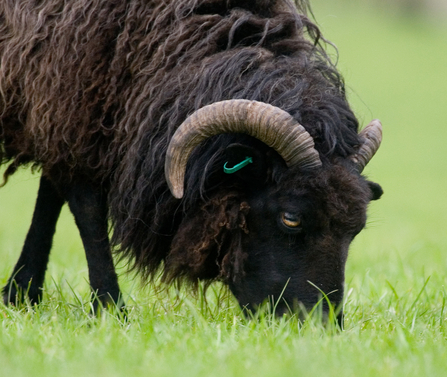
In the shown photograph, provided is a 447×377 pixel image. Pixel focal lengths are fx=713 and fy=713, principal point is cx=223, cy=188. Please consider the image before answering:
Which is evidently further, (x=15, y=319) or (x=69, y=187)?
(x=69, y=187)

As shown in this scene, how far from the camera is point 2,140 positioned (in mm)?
4898

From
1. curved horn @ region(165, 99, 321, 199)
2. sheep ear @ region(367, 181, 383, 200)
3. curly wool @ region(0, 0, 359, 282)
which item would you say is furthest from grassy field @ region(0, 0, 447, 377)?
curved horn @ region(165, 99, 321, 199)

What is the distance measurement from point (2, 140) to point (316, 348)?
2.83 meters

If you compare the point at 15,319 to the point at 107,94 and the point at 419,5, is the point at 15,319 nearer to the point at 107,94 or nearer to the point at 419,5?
the point at 107,94

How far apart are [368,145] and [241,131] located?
0.83 metres

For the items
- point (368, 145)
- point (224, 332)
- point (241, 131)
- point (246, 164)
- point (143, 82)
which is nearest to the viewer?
point (224, 332)

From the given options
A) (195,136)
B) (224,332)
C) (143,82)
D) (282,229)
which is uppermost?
(143,82)

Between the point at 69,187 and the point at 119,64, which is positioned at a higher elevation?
the point at 119,64

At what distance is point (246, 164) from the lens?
3967mm

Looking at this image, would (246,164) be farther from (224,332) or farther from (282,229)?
(224,332)

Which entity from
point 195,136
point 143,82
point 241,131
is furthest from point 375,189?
point 143,82

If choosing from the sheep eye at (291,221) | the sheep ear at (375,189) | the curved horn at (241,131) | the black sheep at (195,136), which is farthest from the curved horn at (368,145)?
the sheep eye at (291,221)

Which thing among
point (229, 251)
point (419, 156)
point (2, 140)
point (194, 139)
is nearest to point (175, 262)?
point (229, 251)

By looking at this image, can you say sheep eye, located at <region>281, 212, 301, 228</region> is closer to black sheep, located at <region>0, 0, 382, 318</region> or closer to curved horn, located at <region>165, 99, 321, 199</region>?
black sheep, located at <region>0, 0, 382, 318</region>
